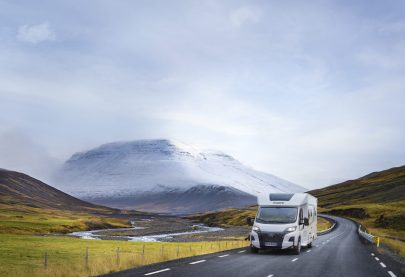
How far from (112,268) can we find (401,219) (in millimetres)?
91468

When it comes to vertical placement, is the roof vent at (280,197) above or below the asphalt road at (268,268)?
above

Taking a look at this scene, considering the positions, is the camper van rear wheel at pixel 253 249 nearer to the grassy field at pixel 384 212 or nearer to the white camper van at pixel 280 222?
the white camper van at pixel 280 222

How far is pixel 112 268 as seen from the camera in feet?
70.8

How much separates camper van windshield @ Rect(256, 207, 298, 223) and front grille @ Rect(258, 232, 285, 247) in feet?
3.53

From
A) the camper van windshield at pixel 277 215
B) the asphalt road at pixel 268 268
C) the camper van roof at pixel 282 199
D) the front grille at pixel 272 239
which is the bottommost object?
the asphalt road at pixel 268 268

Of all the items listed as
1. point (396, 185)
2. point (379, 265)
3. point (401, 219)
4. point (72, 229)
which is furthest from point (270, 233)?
point (396, 185)

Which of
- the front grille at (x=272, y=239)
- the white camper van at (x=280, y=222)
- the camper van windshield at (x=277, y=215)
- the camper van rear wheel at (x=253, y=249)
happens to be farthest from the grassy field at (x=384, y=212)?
the camper van rear wheel at (x=253, y=249)

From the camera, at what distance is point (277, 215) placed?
3195cm

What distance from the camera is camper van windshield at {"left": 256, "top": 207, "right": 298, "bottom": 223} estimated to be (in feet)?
104

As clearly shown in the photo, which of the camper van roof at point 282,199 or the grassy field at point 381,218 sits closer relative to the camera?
the camper van roof at point 282,199

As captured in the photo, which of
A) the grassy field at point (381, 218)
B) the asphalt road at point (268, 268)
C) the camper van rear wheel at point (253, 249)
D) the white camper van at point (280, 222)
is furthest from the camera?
the grassy field at point (381, 218)

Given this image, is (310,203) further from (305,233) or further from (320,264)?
(320,264)

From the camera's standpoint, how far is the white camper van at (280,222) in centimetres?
3066

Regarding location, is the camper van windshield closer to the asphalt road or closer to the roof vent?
the roof vent
